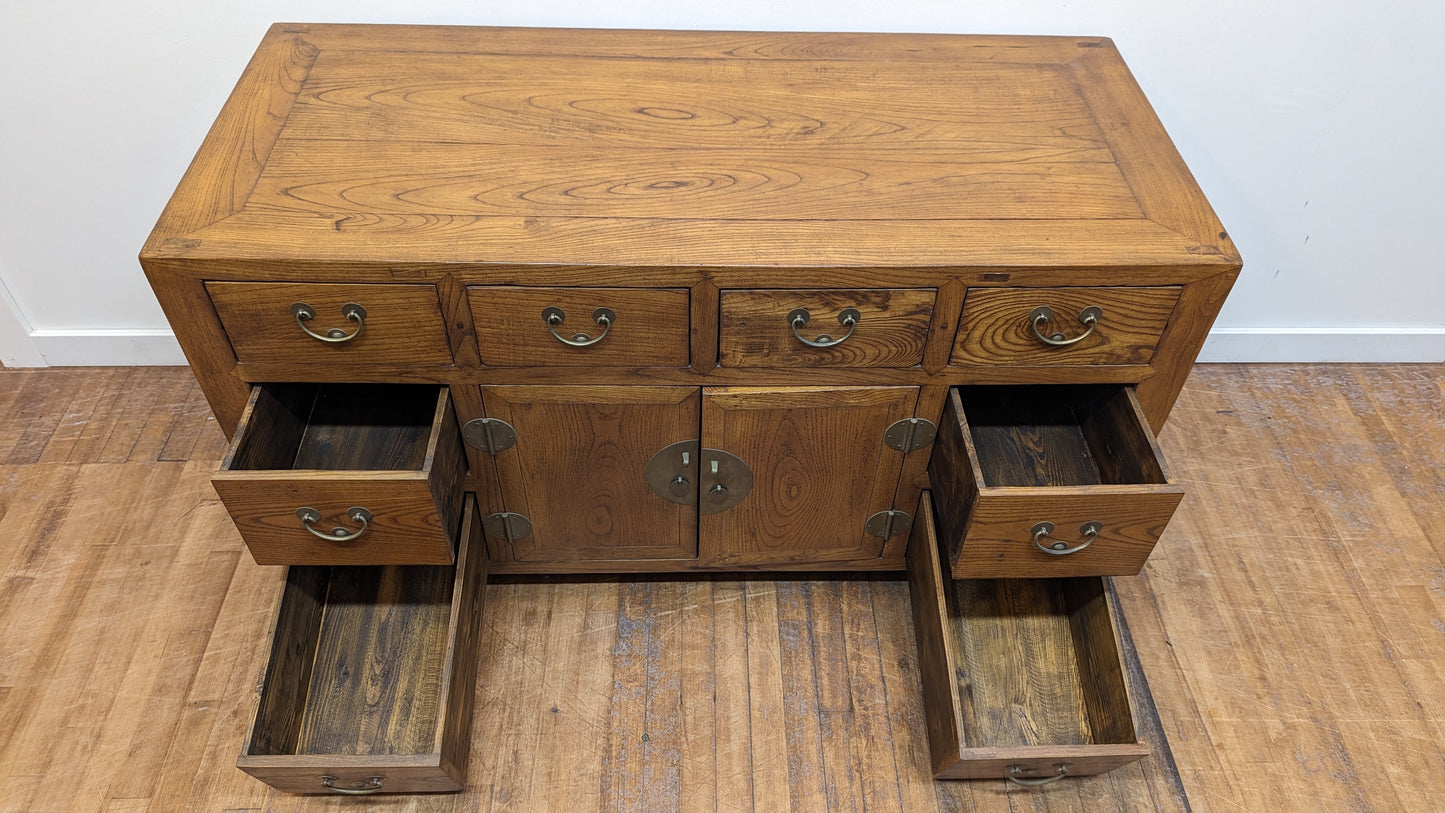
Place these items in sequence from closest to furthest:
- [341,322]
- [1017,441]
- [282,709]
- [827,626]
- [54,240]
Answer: [341,322] < [282,709] < [1017,441] < [827,626] < [54,240]

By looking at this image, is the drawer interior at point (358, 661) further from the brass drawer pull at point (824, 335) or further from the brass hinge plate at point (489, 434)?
the brass drawer pull at point (824, 335)

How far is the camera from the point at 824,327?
1.15 m

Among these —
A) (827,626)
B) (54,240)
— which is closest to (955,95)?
(827,626)

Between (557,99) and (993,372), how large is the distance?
2.32 feet

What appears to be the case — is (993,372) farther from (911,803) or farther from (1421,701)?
(1421,701)

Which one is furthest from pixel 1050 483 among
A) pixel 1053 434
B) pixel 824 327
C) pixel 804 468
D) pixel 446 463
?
pixel 446 463

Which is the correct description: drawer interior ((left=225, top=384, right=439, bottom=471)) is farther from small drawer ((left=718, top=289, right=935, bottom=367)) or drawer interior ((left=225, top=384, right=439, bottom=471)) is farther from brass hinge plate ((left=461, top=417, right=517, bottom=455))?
small drawer ((left=718, top=289, right=935, bottom=367))

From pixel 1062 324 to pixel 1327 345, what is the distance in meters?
1.19

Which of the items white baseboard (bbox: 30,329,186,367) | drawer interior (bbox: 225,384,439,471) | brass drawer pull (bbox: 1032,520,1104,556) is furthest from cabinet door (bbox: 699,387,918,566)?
white baseboard (bbox: 30,329,186,367)

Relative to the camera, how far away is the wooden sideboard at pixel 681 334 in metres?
1.11

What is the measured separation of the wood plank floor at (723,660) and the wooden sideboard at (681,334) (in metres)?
0.12

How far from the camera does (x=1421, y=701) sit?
1.46 metres

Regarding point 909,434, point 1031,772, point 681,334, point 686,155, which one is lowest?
point 1031,772

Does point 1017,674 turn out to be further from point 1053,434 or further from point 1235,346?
point 1235,346
